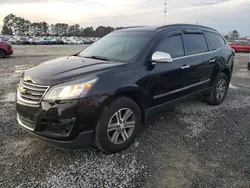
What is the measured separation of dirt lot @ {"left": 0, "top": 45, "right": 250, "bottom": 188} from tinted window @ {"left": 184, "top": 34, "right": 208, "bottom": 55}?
1.39 meters

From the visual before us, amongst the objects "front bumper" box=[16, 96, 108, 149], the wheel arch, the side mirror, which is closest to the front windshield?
the side mirror

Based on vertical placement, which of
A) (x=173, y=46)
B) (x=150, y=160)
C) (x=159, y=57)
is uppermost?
(x=173, y=46)

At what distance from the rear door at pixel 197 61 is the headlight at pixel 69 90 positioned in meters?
2.19

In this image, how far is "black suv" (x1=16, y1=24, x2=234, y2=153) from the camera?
272cm

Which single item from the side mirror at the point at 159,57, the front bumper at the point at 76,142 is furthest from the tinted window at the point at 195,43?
the front bumper at the point at 76,142

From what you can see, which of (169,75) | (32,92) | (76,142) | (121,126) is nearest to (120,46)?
(169,75)

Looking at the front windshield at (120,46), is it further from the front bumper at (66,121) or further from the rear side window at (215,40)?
the rear side window at (215,40)

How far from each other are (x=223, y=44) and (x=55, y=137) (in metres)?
4.62

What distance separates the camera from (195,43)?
454 centimetres

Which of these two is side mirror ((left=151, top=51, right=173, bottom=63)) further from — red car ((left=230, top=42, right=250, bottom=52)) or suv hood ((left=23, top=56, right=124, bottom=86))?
red car ((left=230, top=42, right=250, bottom=52))

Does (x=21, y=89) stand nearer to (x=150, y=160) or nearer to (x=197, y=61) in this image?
(x=150, y=160)

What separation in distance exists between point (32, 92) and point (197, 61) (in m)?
3.05

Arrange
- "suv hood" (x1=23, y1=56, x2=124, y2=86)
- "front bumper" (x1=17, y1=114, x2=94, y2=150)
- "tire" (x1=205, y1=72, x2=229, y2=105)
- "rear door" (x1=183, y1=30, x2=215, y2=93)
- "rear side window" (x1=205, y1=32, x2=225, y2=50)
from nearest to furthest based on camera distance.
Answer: "front bumper" (x1=17, y1=114, x2=94, y2=150)
"suv hood" (x1=23, y1=56, x2=124, y2=86)
"rear door" (x1=183, y1=30, x2=215, y2=93)
"rear side window" (x1=205, y1=32, x2=225, y2=50)
"tire" (x1=205, y1=72, x2=229, y2=105)

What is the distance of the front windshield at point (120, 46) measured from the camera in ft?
11.7
